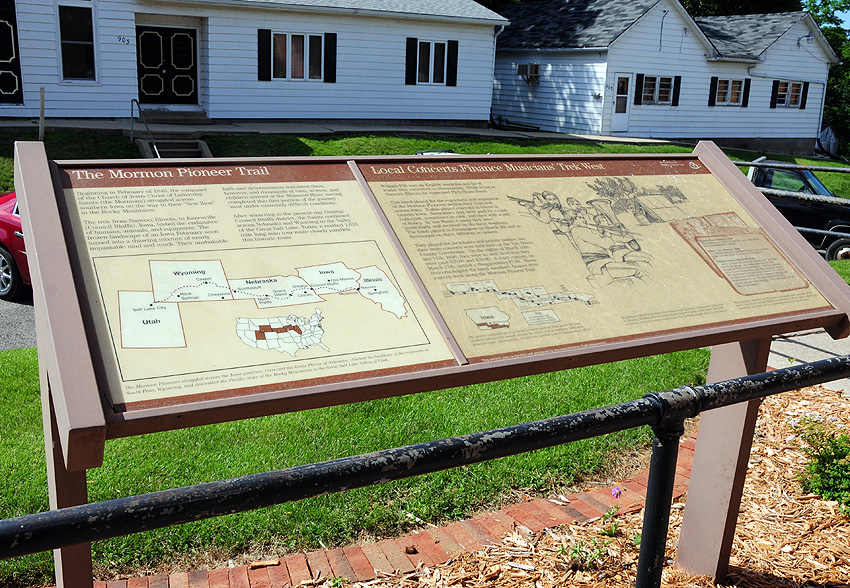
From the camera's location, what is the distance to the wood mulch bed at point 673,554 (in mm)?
3275

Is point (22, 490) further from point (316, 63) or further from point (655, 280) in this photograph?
point (316, 63)

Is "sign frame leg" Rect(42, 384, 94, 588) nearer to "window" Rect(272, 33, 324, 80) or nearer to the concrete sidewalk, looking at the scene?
the concrete sidewalk

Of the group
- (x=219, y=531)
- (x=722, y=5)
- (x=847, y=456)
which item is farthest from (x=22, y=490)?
(x=722, y=5)

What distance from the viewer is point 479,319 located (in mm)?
2471

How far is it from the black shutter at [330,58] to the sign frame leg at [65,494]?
2067 centimetres

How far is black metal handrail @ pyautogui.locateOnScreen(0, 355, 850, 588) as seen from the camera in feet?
4.05

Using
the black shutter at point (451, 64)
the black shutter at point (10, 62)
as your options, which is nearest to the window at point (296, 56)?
the black shutter at point (451, 64)

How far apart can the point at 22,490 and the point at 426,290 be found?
2.53 meters

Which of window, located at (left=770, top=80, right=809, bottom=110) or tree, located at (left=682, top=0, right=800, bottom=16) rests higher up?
tree, located at (left=682, top=0, right=800, bottom=16)

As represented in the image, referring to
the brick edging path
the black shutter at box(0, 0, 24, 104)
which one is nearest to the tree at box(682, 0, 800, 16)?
the black shutter at box(0, 0, 24, 104)

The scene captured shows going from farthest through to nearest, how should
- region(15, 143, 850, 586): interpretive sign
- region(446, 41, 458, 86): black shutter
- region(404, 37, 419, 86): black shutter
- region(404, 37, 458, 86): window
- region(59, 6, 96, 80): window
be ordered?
region(446, 41, 458, 86): black shutter, region(404, 37, 458, 86): window, region(404, 37, 419, 86): black shutter, region(59, 6, 96, 80): window, region(15, 143, 850, 586): interpretive sign

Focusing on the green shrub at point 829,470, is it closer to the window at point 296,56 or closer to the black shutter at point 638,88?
the window at point 296,56

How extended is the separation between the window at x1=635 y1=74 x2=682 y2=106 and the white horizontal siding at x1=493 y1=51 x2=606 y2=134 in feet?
5.92

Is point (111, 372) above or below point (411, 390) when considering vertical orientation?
above
